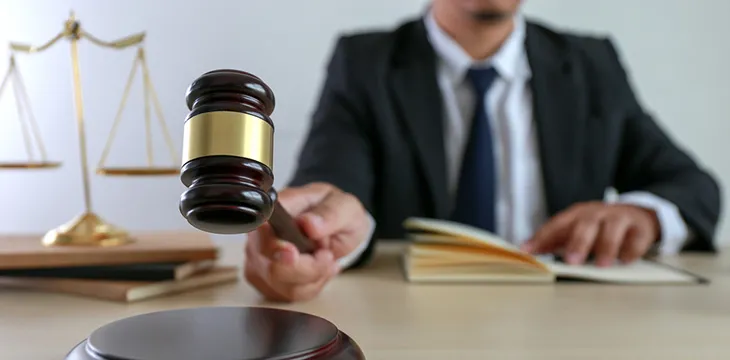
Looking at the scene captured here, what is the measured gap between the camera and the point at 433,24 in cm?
161

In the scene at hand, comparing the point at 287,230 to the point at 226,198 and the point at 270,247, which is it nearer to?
the point at 270,247

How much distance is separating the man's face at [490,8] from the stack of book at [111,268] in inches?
36.7

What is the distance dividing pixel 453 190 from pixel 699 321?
92 centimetres

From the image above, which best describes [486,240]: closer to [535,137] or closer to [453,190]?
[453,190]

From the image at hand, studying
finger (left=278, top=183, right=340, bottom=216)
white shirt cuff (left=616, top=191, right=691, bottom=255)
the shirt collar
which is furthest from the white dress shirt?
finger (left=278, top=183, right=340, bottom=216)

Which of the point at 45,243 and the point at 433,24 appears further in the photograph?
the point at 433,24

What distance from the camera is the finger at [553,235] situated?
1013mm

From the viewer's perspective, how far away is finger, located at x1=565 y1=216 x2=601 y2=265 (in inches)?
37.1

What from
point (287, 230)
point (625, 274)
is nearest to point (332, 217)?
point (287, 230)

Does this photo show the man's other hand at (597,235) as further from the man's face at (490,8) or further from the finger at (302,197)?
the man's face at (490,8)

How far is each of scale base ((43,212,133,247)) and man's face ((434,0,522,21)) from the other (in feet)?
3.23

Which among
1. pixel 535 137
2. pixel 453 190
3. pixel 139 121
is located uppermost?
pixel 139 121

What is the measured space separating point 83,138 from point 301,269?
29 cm

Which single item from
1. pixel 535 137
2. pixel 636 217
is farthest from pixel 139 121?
pixel 535 137
